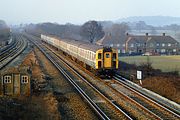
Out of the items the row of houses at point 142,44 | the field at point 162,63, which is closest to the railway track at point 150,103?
the field at point 162,63

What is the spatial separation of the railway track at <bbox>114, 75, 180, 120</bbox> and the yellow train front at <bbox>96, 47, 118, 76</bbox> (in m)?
2.87

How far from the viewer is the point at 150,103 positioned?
19.3m

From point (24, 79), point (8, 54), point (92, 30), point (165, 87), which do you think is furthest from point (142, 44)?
point (24, 79)

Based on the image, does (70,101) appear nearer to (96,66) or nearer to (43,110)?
(43,110)

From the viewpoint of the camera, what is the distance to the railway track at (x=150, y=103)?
1671 centimetres

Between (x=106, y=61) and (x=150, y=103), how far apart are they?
9.41 m

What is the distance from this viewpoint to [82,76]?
29.2m

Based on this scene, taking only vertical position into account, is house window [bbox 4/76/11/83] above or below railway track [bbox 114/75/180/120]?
above

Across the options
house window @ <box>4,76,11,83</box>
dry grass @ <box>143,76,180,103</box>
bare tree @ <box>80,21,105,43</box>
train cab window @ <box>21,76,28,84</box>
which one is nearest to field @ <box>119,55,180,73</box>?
dry grass @ <box>143,76,180,103</box>

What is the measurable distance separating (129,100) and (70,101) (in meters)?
3.62

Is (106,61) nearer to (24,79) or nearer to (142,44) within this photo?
(24,79)

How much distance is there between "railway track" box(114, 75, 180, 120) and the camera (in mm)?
16714

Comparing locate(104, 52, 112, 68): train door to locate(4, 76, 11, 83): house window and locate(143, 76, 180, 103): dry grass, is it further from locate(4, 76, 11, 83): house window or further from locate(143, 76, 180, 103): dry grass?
locate(4, 76, 11, 83): house window

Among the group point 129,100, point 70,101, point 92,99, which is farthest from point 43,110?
point 129,100
